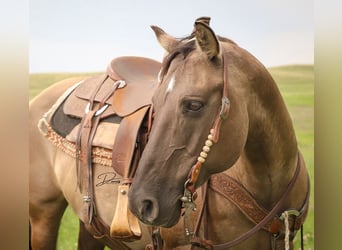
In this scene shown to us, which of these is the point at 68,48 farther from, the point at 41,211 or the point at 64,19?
the point at 41,211

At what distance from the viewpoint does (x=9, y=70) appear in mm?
1838

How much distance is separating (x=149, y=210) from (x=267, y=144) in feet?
1.30

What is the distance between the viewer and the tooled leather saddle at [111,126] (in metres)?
1.62

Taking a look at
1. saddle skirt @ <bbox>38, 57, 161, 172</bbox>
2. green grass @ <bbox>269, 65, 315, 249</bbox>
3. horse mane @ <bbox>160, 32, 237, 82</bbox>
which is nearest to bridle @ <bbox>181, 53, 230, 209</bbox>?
horse mane @ <bbox>160, 32, 237, 82</bbox>

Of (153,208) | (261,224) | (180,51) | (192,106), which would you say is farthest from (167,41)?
(261,224)

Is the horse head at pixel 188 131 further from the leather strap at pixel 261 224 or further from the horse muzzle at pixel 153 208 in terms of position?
the leather strap at pixel 261 224

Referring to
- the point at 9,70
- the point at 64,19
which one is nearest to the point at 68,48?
the point at 64,19

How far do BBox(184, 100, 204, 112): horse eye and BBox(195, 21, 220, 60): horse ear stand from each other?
127 mm

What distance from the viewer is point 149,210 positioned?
51.2 inches

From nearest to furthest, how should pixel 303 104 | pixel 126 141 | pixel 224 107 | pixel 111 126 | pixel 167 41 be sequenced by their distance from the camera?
1. pixel 224 107
2. pixel 167 41
3. pixel 126 141
4. pixel 111 126
5. pixel 303 104

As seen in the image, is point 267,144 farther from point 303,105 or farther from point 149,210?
point 303,105

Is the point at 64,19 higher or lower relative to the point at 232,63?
higher

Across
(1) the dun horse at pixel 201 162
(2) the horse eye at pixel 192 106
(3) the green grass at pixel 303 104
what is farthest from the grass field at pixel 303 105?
(2) the horse eye at pixel 192 106

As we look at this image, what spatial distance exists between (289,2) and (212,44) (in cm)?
76
